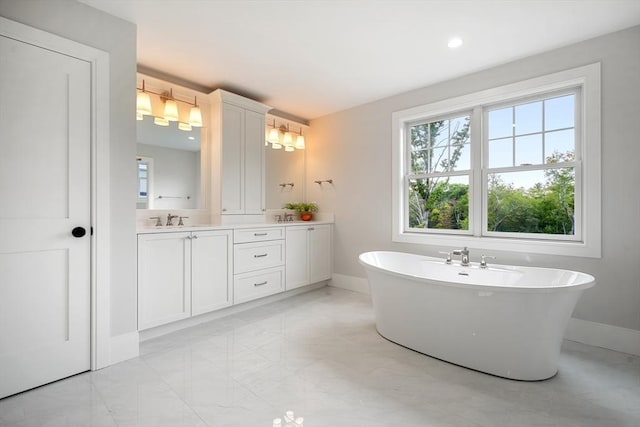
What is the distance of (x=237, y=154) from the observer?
3.42 meters

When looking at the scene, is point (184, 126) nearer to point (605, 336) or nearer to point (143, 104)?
point (143, 104)

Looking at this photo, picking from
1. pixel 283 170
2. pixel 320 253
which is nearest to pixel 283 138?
pixel 283 170

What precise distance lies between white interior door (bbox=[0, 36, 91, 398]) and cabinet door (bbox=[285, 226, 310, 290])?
2001 mm

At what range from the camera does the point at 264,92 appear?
351cm

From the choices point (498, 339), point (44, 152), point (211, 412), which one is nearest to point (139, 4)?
point (44, 152)

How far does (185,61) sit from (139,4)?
0.74m

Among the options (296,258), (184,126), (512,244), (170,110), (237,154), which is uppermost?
(170,110)

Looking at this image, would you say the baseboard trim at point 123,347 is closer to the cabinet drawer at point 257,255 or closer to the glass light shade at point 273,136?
the cabinet drawer at point 257,255

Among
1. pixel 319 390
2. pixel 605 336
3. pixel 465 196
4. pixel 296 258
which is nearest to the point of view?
pixel 319 390

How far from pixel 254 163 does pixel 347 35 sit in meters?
1.76

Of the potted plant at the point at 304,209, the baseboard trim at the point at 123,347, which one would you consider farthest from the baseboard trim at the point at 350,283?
the baseboard trim at the point at 123,347

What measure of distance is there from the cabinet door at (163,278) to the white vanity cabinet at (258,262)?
0.52 meters

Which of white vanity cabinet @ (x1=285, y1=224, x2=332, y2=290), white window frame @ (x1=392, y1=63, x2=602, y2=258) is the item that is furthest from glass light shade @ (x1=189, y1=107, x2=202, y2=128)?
white window frame @ (x1=392, y1=63, x2=602, y2=258)

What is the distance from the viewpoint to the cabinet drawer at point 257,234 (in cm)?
309
